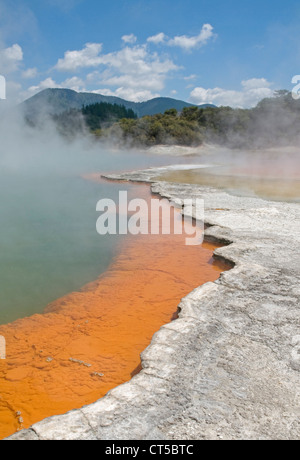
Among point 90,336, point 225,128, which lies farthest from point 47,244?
point 225,128

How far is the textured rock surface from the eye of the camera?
183cm

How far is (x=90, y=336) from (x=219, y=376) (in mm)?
1265

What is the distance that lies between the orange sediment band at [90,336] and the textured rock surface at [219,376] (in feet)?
1.27

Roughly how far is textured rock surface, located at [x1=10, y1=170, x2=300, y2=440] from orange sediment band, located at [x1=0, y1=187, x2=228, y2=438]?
39cm

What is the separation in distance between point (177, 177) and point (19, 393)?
32.2 ft

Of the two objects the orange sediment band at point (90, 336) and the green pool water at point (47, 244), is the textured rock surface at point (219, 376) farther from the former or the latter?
the green pool water at point (47, 244)

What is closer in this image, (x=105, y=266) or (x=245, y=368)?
(x=245, y=368)

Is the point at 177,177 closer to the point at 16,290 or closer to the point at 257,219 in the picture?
the point at 257,219

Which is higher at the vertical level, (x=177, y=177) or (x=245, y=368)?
(x=177, y=177)

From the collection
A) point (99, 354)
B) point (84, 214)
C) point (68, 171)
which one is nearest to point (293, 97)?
point (68, 171)

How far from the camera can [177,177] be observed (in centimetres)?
1177

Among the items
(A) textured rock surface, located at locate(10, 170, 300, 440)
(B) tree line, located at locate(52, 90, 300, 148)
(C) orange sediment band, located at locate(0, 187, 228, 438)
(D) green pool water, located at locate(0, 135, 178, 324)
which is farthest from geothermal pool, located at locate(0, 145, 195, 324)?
(B) tree line, located at locate(52, 90, 300, 148)

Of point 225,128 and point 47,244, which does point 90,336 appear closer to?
point 47,244

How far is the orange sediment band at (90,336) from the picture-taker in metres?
2.42
